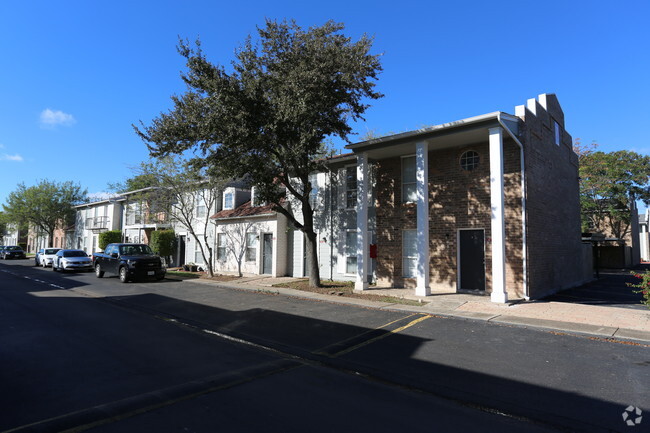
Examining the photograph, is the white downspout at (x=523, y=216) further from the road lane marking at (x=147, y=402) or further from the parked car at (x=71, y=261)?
the parked car at (x=71, y=261)

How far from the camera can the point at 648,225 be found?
43.2 meters

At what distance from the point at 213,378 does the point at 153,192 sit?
1658 centimetres

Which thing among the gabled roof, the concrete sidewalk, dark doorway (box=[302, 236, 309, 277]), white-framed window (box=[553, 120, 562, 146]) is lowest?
the concrete sidewalk

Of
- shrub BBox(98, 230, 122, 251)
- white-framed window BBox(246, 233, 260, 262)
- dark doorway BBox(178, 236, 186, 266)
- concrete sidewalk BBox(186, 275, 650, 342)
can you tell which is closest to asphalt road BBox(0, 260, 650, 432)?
concrete sidewalk BBox(186, 275, 650, 342)

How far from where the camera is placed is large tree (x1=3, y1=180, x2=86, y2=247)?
44500mm

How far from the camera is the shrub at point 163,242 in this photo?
2520cm

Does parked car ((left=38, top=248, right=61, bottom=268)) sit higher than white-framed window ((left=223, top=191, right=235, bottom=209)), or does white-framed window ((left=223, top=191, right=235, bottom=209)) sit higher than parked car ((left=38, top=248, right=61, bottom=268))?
white-framed window ((left=223, top=191, right=235, bottom=209))

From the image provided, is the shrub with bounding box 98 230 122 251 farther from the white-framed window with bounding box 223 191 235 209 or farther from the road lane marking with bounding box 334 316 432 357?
the road lane marking with bounding box 334 316 432 357

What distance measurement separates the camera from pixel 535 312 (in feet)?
31.9

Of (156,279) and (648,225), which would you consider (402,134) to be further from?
(648,225)

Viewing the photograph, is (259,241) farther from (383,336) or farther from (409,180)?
(383,336)

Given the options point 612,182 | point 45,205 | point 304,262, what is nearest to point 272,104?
point 304,262


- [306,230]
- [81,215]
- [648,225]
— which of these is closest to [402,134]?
[306,230]

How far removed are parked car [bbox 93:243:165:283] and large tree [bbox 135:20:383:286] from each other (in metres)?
6.21
